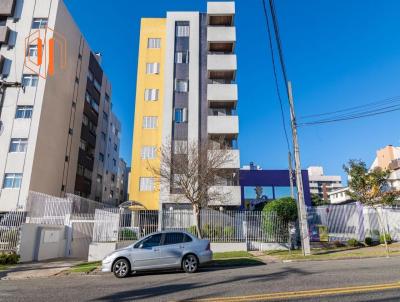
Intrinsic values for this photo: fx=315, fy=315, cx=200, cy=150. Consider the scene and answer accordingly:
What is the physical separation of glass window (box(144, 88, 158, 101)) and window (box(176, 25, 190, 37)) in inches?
265

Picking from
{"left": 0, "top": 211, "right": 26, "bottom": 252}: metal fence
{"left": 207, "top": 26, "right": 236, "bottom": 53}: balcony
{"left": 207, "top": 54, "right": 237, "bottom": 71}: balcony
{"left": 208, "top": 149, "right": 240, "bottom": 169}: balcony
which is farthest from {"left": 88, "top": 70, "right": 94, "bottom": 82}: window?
{"left": 0, "top": 211, "right": 26, "bottom": 252}: metal fence

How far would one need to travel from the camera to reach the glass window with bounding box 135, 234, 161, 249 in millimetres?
11750

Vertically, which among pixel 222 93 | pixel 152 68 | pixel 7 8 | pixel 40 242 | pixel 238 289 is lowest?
pixel 238 289

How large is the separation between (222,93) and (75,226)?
59.4 ft

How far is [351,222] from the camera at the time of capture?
2339cm

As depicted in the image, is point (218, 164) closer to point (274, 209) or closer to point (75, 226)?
point (274, 209)

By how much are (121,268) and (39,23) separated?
30.5 metres

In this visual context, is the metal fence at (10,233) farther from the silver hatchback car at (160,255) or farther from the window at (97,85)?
the window at (97,85)

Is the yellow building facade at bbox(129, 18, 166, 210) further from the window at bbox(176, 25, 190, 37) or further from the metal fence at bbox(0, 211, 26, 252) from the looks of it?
the metal fence at bbox(0, 211, 26, 252)

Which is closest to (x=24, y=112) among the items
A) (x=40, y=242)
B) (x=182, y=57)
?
(x=40, y=242)

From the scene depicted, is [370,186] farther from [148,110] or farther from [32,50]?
[32,50]

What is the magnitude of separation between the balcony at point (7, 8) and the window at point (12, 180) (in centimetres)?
1674

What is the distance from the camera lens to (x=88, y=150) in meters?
41.9

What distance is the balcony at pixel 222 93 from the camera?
30969 millimetres
